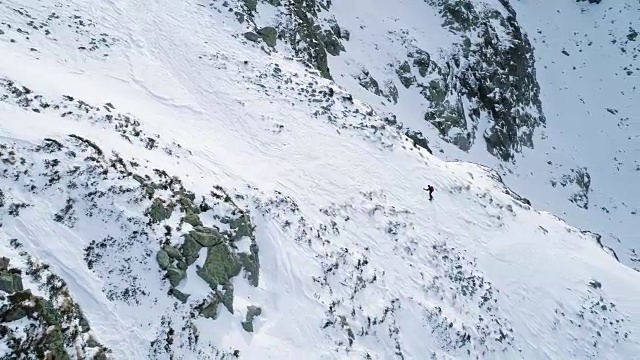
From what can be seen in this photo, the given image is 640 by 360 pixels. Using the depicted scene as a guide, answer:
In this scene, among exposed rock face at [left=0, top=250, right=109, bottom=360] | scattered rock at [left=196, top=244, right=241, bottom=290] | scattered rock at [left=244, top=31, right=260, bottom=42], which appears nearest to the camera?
exposed rock face at [left=0, top=250, right=109, bottom=360]

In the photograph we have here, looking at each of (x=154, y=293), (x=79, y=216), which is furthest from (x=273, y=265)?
(x=79, y=216)

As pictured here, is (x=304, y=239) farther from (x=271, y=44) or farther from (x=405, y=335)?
(x=271, y=44)

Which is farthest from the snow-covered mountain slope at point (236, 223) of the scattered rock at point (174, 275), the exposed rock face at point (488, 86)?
the exposed rock face at point (488, 86)

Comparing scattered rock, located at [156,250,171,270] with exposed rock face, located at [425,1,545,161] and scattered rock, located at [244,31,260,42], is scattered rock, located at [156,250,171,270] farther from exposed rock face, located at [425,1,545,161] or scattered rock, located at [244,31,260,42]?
exposed rock face, located at [425,1,545,161]

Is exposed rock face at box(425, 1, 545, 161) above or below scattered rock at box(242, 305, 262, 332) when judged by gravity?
above

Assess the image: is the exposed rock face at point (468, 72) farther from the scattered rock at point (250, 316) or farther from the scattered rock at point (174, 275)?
the scattered rock at point (174, 275)

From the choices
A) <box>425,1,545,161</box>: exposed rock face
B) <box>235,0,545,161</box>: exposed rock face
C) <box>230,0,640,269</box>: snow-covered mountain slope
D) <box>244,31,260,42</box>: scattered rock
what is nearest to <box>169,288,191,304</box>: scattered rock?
<box>244,31,260,42</box>: scattered rock

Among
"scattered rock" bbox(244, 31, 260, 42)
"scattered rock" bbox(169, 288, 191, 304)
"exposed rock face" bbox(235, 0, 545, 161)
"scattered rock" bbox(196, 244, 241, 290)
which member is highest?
"exposed rock face" bbox(235, 0, 545, 161)

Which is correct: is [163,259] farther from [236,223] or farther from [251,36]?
[251,36]
